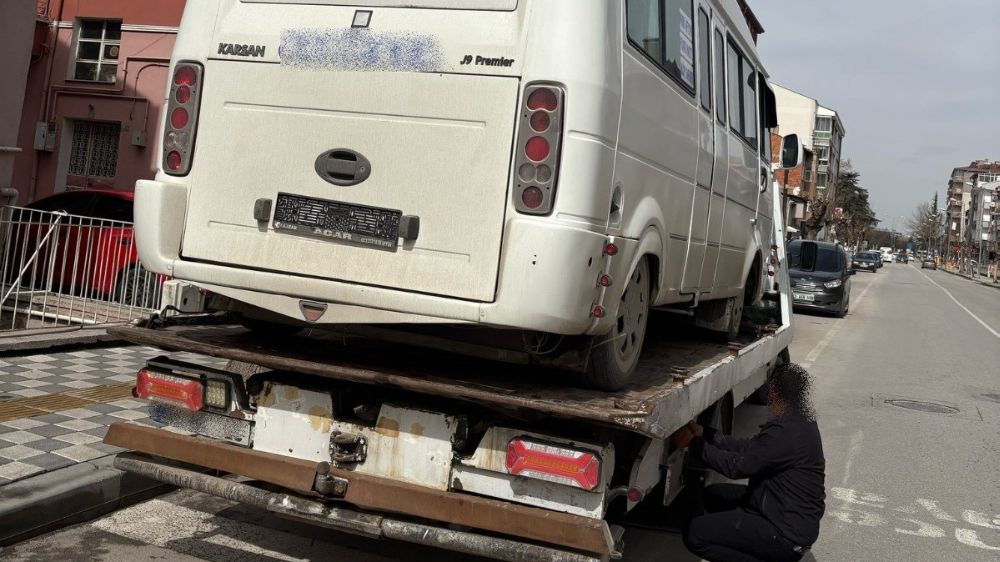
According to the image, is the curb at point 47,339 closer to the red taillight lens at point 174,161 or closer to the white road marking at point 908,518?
the red taillight lens at point 174,161

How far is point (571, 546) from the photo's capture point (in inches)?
142

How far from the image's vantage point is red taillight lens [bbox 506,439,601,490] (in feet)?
12.1

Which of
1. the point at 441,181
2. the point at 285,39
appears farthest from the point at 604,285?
the point at 285,39

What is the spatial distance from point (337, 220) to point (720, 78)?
3.15 meters

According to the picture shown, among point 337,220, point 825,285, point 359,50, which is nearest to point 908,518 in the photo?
point 337,220

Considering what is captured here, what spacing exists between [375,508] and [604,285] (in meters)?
1.33

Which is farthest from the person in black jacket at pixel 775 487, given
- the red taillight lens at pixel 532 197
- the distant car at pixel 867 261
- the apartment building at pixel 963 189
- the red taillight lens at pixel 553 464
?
the apartment building at pixel 963 189

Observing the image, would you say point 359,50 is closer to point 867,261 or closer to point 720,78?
point 720,78

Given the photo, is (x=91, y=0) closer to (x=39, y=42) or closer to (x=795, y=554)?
(x=39, y=42)

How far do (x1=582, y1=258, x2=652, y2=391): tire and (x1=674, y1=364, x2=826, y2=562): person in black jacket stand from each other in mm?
443

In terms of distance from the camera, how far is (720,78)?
20.3 feet

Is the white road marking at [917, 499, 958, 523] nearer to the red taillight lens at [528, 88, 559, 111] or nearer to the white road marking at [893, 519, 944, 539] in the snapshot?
the white road marking at [893, 519, 944, 539]

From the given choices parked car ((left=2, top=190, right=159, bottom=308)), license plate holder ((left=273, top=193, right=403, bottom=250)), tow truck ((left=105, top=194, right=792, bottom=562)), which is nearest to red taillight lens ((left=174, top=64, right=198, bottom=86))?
license plate holder ((left=273, top=193, right=403, bottom=250))

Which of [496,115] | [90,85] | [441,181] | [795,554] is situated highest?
[90,85]
